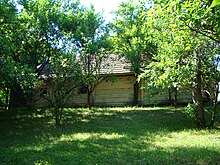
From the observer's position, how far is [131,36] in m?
17.6

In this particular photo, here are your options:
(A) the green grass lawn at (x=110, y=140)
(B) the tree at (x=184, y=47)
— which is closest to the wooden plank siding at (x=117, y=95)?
(A) the green grass lawn at (x=110, y=140)

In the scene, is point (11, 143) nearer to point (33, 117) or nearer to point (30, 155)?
point (30, 155)

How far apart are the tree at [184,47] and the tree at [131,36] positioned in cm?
609

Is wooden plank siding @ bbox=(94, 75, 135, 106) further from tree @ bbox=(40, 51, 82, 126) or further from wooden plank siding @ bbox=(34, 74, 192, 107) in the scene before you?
tree @ bbox=(40, 51, 82, 126)

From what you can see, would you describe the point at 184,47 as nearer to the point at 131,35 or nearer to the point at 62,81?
the point at 62,81

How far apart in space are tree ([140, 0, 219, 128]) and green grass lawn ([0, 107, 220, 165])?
6.45ft

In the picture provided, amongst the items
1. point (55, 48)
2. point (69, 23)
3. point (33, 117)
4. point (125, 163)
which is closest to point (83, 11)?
point (69, 23)

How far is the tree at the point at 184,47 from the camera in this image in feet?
18.9

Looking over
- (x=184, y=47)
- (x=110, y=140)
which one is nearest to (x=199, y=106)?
(x=184, y=47)

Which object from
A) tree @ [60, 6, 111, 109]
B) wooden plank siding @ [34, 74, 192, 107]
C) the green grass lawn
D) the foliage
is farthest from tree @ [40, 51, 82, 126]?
wooden plank siding @ [34, 74, 192, 107]

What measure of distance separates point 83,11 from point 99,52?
412cm

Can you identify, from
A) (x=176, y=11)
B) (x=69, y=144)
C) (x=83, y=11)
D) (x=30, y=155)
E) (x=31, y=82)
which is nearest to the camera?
(x=176, y=11)

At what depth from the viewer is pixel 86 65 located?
51.8 ft

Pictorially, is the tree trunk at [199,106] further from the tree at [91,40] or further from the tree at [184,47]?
the tree at [91,40]
